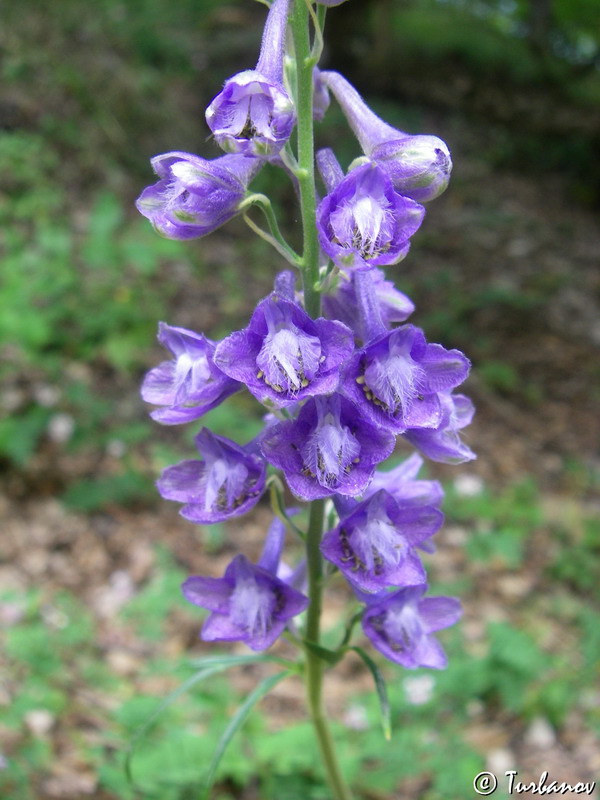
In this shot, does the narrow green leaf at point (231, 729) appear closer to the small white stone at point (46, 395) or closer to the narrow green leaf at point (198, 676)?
the narrow green leaf at point (198, 676)

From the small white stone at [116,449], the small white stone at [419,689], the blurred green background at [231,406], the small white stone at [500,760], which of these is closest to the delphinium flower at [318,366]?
the blurred green background at [231,406]

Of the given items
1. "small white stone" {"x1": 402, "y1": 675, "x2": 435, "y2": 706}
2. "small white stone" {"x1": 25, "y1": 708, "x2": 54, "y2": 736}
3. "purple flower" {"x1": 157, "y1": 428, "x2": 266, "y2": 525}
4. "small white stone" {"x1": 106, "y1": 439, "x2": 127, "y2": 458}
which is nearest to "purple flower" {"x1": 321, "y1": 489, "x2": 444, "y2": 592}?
"purple flower" {"x1": 157, "y1": 428, "x2": 266, "y2": 525}

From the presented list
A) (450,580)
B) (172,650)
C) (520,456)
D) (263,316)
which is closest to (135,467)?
(172,650)

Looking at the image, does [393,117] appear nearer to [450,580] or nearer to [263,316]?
[450,580]

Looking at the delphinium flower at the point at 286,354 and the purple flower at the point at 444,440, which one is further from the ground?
the delphinium flower at the point at 286,354

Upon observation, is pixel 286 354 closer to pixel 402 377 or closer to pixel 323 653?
pixel 402 377
